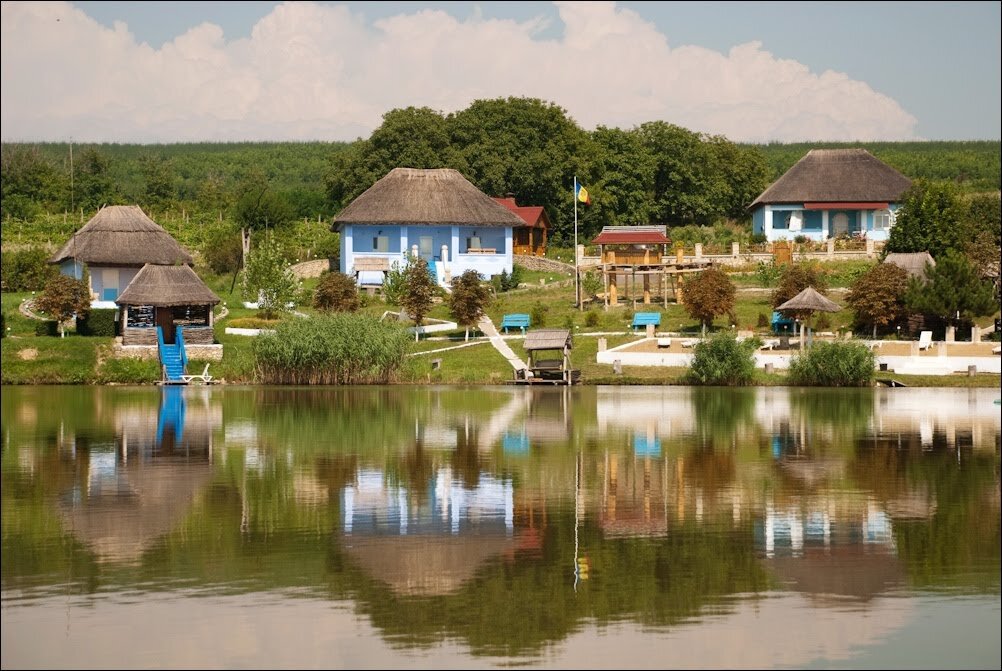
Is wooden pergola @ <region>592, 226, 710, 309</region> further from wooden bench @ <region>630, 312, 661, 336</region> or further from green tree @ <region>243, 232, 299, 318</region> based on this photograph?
green tree @ <region>243, 232, 299, 318</region>

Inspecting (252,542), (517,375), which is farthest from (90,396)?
(252,542)

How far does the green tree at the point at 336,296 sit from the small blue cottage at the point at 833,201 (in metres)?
23.7

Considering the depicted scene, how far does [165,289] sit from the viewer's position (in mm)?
50906

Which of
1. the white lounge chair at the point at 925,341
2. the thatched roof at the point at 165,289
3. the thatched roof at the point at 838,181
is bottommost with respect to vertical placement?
the white lounge chair at the point at 925,341

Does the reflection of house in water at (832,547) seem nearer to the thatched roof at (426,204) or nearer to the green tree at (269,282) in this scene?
the green tree at (269,282)

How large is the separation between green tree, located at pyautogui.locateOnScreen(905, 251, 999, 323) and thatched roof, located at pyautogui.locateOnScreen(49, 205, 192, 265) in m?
28.3

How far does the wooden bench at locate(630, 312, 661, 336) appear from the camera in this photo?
171 feet

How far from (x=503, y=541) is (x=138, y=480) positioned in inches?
343

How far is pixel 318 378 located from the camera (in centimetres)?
4644

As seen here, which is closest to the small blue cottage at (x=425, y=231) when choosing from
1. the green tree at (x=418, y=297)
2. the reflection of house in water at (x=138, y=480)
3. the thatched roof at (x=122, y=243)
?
the thatched roof at (x=122, y=243)

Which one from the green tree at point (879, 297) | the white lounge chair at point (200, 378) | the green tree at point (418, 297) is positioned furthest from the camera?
the green tree at point (418, 297)

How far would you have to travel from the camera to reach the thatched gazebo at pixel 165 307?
1976 inches

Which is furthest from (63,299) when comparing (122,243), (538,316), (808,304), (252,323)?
(808,304)

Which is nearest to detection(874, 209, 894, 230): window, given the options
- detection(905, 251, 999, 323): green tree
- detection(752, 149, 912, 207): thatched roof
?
detection(752, 149, 912, 207): thatched roof
